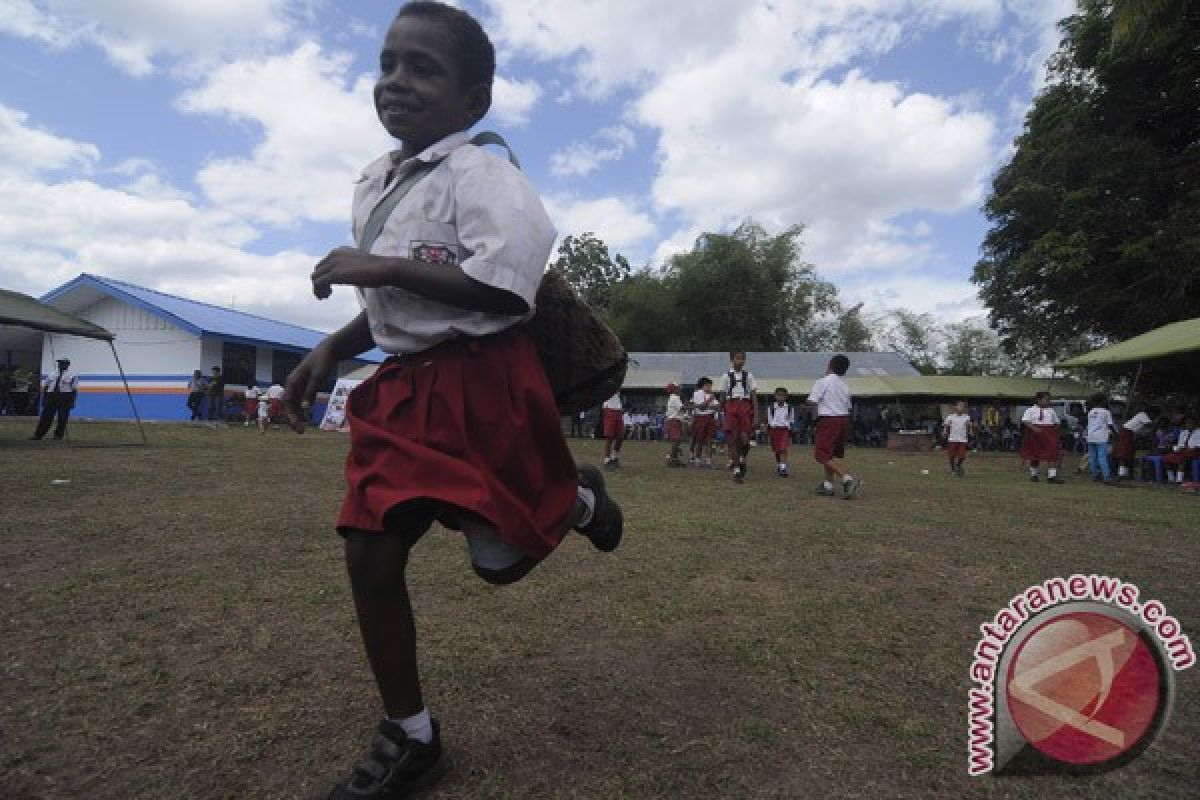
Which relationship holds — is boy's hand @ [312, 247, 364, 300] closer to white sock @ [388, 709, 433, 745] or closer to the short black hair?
the short black hair

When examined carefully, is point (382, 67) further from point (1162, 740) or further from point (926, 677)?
point (1162, 740)

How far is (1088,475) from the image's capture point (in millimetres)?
14805

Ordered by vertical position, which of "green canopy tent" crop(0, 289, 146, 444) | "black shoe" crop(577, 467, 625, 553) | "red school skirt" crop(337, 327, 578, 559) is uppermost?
"green canopy tent" crop(0, 289, 146, 444)

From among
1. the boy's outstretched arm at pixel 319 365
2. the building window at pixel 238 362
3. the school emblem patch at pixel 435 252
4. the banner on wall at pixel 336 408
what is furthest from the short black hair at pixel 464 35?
the building window at pixel 238 362

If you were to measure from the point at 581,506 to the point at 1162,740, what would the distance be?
1.76m

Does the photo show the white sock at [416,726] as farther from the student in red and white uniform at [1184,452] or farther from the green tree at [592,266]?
the green tree at [592,266]

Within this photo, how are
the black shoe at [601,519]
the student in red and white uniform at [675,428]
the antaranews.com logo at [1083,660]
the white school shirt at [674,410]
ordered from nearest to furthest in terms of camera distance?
the antaranews.com logo at [1083,660], the black shoe at [601,519], the student in red and white uniform at [675,428], the white school shirt at [674,410]

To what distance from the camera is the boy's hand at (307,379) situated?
184cm

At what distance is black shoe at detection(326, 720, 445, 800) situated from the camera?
1.50 m

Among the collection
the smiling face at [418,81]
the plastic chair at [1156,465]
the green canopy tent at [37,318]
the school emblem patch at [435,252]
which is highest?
the green canopy tent at [37,318]

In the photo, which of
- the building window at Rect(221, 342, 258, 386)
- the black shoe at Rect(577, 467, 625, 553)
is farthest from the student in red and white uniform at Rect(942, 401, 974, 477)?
the building window at Rect(221, 342, 258, 386)

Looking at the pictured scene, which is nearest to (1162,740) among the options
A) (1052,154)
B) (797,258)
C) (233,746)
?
(233,746)

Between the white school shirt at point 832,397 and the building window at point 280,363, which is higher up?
the building window at point 280,363

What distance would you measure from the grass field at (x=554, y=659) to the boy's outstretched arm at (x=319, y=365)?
90 centimetres
